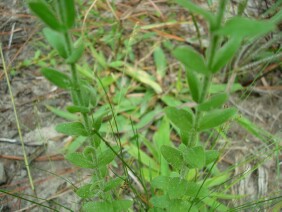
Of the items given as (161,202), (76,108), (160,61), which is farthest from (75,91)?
(160,61)

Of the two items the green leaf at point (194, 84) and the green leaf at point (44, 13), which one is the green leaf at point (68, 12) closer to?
the green leaf at point (44, 13)

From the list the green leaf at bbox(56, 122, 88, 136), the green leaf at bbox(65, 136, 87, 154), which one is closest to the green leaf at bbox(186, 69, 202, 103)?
the green leaf at bbox(56, 122, 88, 136)

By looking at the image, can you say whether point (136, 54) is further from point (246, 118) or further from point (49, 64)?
point (246, 118)

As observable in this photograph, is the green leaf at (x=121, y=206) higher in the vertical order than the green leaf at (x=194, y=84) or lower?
lower

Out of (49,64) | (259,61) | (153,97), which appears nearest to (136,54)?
(153,97)

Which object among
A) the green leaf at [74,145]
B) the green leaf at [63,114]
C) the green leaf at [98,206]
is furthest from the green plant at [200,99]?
the green leaf at [63,114]

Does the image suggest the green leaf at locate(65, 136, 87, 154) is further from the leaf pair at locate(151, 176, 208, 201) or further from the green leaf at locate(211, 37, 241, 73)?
the green leaf at locate(211, 37, 241, 73)
